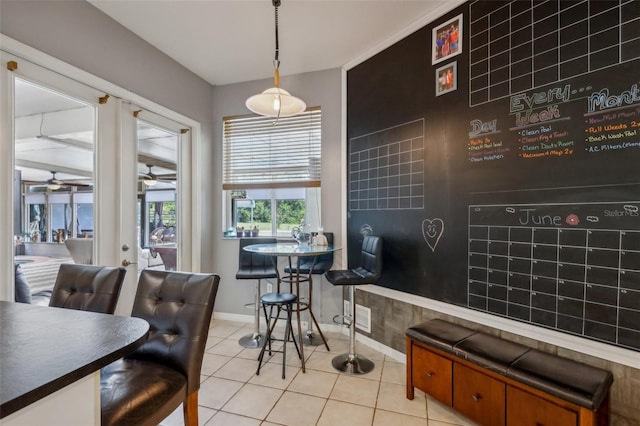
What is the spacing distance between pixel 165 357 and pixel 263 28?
2.70 meters

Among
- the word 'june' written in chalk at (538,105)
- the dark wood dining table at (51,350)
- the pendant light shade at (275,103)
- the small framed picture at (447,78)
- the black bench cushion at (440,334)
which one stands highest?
the small framed picture at (447,78)

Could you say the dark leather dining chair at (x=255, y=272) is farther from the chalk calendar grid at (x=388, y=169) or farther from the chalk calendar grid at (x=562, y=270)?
the chalk calendar grid at (x=562, y=270)

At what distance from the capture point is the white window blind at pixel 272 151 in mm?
3506

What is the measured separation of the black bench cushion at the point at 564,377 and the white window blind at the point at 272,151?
2.49m

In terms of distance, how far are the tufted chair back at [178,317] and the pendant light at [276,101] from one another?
147 cm

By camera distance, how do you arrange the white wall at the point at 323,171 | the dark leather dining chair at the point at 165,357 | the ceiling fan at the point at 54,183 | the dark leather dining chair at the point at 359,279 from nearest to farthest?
1. the dark leather dining chair at the point at 165,357
2. the ceiling fan at the point at 54,183
3. the dark leather dining chair at the point at 359,279
4. the white wall at the point at 323,171

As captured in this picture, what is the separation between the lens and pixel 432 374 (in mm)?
2029

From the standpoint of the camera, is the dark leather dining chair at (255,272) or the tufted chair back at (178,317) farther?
the dark leather dining chair at (255,272)

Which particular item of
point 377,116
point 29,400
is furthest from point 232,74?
point 29,400

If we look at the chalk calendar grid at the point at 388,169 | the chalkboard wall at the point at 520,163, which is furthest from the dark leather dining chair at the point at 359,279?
the chalk calendar grid at the point at 388,169

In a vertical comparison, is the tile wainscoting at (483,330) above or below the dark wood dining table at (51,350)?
below

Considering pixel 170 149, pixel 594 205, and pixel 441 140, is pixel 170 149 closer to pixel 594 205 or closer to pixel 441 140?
pixel 441 140

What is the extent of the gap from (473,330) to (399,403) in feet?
2.45

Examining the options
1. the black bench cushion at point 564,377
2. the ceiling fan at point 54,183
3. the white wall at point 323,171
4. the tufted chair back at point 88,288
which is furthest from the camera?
the white wall at point 323,171
